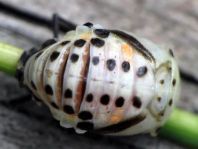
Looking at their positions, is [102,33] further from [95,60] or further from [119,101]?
[119,101]

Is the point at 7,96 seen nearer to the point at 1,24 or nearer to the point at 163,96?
the point at 1,24

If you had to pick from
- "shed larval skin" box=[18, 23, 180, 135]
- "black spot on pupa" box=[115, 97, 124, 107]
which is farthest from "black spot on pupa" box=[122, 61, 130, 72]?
"black spot on pupa" box=[115, 97, 124, 107]

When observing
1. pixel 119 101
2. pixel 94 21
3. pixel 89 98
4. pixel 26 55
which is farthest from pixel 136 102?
pixel 94 21

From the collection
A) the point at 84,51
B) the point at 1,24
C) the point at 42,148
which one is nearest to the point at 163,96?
the point at 84,51

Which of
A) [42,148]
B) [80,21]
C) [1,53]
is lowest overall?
[42,148]

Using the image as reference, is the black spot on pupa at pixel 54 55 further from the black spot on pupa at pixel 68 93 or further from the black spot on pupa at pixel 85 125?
the black spot on pupa at pixel 85 125
